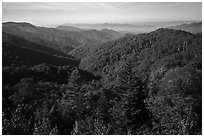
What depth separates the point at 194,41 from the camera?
75.4 m

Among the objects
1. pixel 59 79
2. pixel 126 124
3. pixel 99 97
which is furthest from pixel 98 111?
pixel 59 79

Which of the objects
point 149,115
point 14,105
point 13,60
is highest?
point 13,60

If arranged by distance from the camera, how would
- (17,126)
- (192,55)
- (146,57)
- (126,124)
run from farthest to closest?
(146,57), (192,55), (126,124), (17,126)

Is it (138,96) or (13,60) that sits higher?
(13,60)

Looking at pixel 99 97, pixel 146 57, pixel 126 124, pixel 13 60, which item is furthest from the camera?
pixel 146 57

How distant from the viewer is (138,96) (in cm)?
2727

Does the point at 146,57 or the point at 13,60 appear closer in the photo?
the point at 13,60

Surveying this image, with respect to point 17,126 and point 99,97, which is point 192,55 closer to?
point 99,97

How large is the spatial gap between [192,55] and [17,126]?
5732 cm

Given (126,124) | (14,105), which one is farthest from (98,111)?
(14,105)

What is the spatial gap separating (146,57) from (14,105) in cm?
4961

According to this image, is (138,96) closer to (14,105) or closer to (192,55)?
(14,105)

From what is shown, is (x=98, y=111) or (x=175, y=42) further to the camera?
(x=175, y=42)

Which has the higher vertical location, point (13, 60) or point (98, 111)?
point (13, 60)
